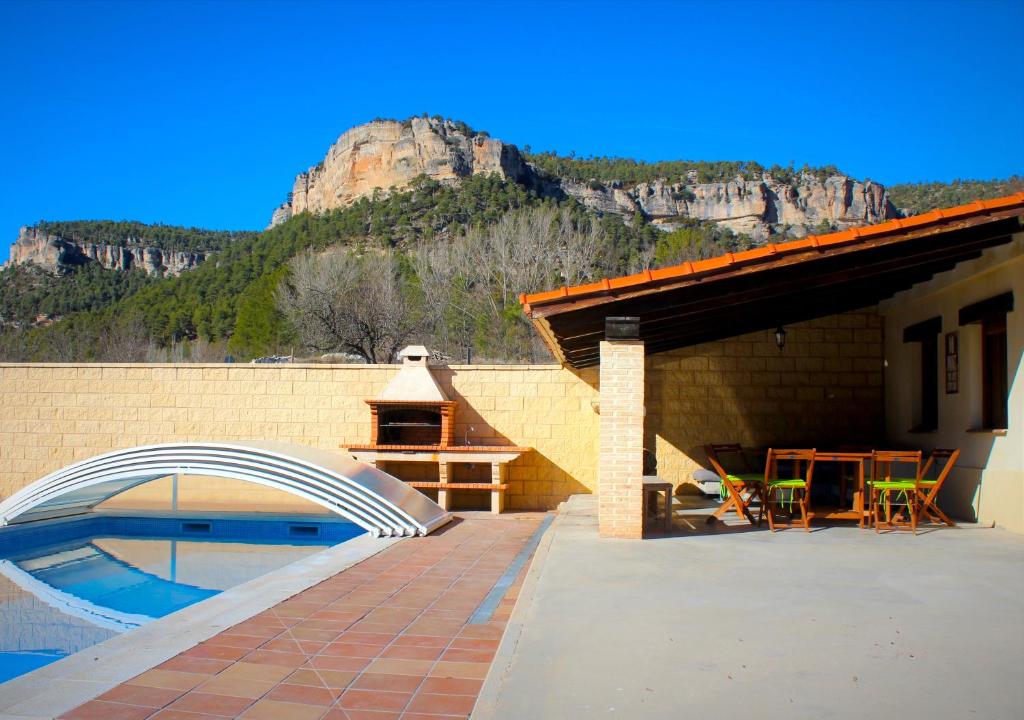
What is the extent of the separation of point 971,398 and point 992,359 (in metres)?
0.48

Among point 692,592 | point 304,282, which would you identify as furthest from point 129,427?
point 304,282

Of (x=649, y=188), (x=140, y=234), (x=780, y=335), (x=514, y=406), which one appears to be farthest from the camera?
(x=649, y=188)

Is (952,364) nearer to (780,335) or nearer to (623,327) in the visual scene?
(780,335)

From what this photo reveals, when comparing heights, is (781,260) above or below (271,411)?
above

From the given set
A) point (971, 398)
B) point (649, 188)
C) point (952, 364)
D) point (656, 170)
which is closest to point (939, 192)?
point (649, 188)

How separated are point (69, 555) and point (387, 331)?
19077mm

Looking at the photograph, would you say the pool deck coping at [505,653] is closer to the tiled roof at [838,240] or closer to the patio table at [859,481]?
the tiled roof at [838,240]

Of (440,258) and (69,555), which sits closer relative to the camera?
(69,555)

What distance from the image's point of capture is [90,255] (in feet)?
189

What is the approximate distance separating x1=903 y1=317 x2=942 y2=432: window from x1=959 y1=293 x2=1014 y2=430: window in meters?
1.25

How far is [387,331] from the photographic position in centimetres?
2856

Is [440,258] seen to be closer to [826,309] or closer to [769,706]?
[826,309]

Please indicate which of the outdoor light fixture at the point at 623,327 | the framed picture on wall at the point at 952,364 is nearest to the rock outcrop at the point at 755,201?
the framed picture on wall at the point at 952,364

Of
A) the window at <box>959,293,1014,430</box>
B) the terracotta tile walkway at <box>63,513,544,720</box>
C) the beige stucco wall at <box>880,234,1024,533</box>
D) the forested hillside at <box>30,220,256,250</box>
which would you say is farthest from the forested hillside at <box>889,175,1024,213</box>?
the forested hillside at <box>30,220,256,250</box>
